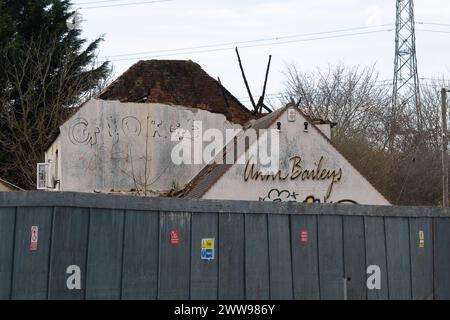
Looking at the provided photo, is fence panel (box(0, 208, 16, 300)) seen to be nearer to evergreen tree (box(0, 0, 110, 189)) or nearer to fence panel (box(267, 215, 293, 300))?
fence panel (box(267, 215, 293, 300))

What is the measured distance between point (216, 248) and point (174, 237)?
0.75 metres

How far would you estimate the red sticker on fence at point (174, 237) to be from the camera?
1267 centimetres

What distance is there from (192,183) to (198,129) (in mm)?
2714

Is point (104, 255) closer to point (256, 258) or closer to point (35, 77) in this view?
point (256, 258)

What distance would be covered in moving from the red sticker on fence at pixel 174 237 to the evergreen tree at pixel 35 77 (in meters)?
27.6

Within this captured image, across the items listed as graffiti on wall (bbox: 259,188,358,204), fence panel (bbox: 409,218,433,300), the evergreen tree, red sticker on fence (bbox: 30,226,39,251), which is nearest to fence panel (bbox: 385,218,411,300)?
fence panel (bbox: 409,218,433,300)

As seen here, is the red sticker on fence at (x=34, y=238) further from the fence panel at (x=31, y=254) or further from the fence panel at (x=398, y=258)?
the fence panel at (x=398, y=258)

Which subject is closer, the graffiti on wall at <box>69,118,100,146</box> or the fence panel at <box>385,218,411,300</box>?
the fence panel at <box>385,218,411,300</box>

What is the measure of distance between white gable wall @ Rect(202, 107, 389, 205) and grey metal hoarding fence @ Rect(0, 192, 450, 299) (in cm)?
1322

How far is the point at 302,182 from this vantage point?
29.6 m

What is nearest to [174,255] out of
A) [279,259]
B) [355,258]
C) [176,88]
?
[279,259]

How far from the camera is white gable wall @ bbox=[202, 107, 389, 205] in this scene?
93.2 feet

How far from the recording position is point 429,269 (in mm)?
15273
